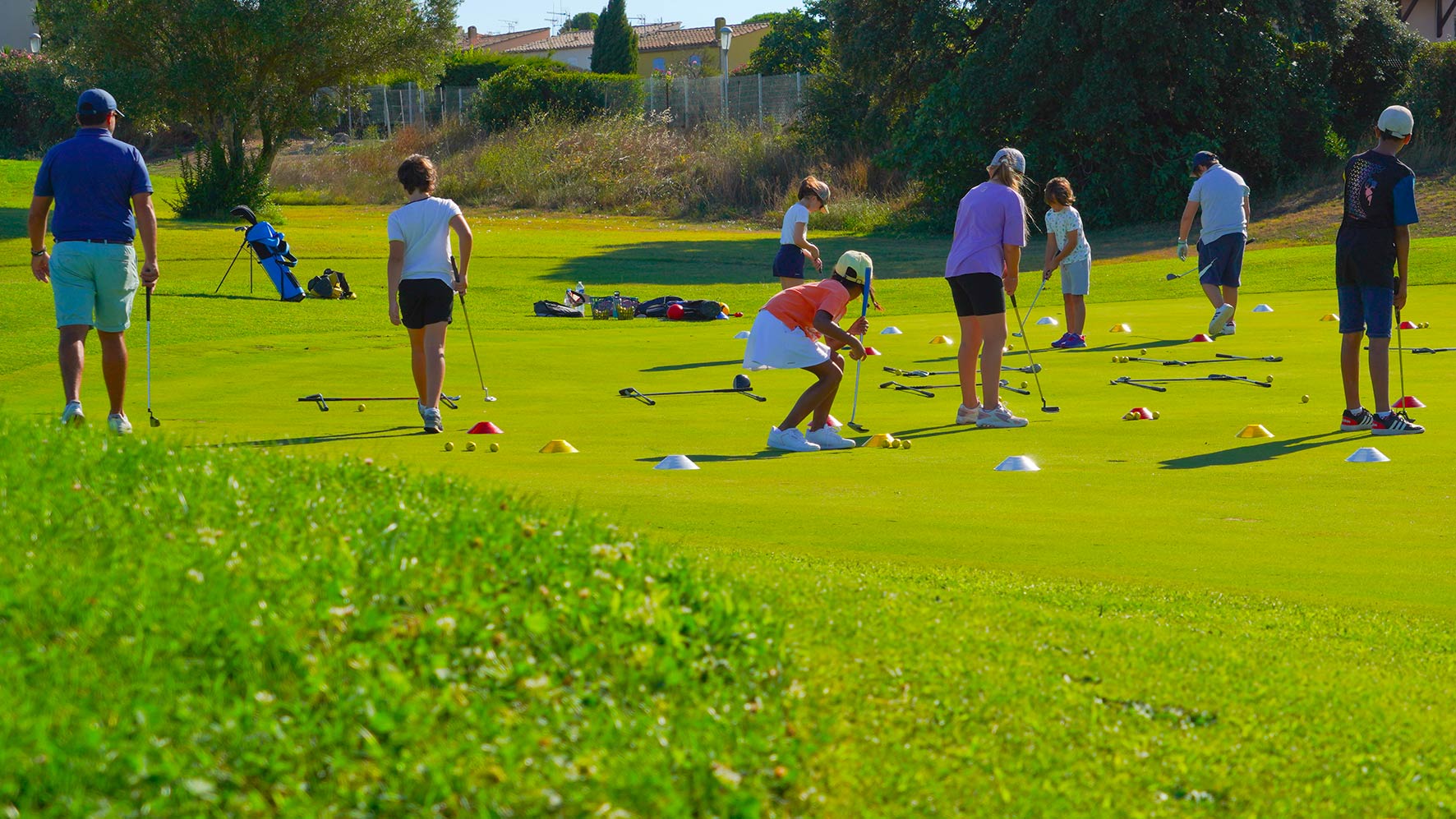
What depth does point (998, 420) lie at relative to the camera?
38.5 feet

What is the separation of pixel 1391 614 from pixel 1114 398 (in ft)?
23.3

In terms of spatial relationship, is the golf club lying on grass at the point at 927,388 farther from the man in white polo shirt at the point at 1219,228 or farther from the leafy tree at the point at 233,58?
the leafy tree at the point at 233,58

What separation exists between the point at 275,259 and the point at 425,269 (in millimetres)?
13848

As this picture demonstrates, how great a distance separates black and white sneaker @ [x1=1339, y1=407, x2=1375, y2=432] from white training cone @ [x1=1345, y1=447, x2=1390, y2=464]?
124 cm

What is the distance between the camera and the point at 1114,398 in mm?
13156

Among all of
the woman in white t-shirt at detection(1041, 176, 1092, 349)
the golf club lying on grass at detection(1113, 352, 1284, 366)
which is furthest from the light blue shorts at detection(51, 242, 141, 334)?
the woman in white t-shirt at detection(1041, 176, 1092, 349)

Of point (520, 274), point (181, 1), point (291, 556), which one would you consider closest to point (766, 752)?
point (291, 556)

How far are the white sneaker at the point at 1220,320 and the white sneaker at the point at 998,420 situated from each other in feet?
22.1

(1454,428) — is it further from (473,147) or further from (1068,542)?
(473,147)

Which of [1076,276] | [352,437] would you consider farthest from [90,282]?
[1076,276]

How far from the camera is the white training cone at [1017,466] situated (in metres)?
9.60

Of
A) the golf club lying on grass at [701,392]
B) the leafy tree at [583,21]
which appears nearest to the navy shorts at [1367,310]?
the golf club lying on grass at [701,392]

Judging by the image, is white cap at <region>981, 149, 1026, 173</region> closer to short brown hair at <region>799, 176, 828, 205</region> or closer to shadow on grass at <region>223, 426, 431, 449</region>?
short brown hair at <region>799, 176, 828, 205</region>

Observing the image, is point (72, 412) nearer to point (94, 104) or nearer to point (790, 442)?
point (94, 104)
